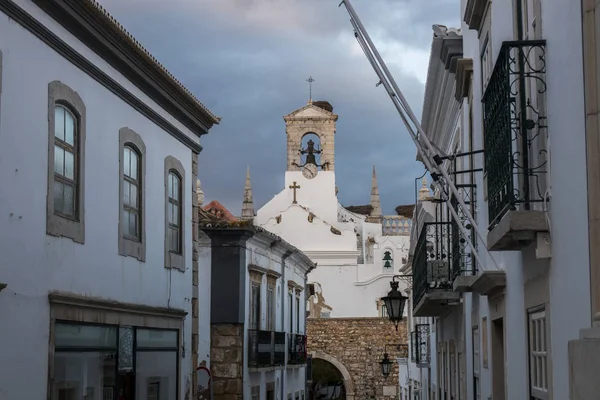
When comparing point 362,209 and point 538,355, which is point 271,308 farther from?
point 362,209

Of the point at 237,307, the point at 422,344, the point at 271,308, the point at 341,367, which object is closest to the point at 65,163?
the point at 237,307

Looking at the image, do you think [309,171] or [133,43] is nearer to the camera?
[133,43]

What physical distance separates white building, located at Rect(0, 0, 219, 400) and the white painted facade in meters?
40.3

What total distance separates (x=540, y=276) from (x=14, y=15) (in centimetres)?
578

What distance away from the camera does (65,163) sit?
445 inches

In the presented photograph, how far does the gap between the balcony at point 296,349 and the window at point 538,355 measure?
19.5 m

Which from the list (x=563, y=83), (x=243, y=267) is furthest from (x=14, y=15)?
(x=243, y=267)

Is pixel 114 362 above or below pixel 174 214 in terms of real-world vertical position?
below

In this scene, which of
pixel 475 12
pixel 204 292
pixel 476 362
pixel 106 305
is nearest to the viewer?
pixel 475 12

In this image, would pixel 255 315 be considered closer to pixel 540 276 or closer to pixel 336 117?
pixel 540 276

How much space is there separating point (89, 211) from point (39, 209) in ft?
4.89

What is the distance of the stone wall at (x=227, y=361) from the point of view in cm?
2100

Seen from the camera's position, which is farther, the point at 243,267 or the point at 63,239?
the point at 243,267

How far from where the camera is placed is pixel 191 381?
16.7 metres
